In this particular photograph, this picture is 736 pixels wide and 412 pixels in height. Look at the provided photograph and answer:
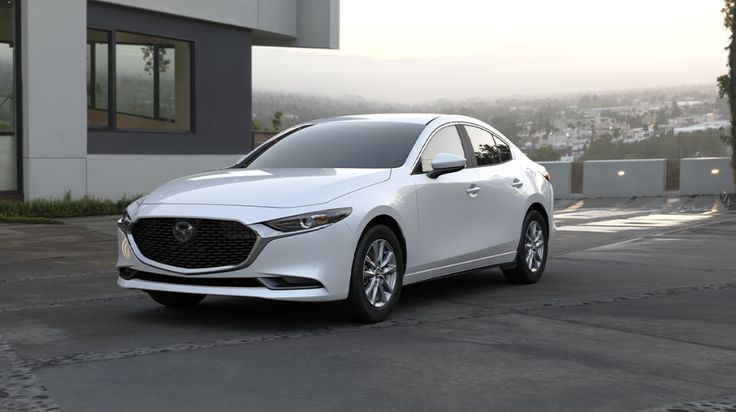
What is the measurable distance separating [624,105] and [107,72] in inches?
1300

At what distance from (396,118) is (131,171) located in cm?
1385

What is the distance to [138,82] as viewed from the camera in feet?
75.5

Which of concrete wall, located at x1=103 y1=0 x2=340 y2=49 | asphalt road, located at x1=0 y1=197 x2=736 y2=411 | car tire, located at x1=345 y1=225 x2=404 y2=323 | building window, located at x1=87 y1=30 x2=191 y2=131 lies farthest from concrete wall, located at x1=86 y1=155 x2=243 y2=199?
car tire, located at x1=345 y1=225 x2=404 y2=323

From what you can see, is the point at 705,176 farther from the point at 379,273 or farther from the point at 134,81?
the point at 379,273

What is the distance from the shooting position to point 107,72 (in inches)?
869

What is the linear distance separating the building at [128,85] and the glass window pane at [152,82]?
3 cm

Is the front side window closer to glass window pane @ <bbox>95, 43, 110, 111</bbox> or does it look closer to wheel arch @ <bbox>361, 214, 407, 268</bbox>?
wheel arch @ <bbox>361, 214, 407, 268</bbox>

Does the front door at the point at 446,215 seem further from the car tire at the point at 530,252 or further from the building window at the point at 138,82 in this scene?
the building window at the point at 138,82

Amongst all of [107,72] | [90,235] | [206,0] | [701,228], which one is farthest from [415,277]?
[206,0]

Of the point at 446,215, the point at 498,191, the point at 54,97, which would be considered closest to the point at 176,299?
the point at 446,215

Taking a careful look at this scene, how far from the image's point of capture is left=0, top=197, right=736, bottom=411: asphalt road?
18.1 ft

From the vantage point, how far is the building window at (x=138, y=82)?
21859 mm

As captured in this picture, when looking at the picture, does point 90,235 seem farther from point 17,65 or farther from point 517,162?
point 517,162

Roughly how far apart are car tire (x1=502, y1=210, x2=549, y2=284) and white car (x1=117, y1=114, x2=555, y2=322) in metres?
0.25
